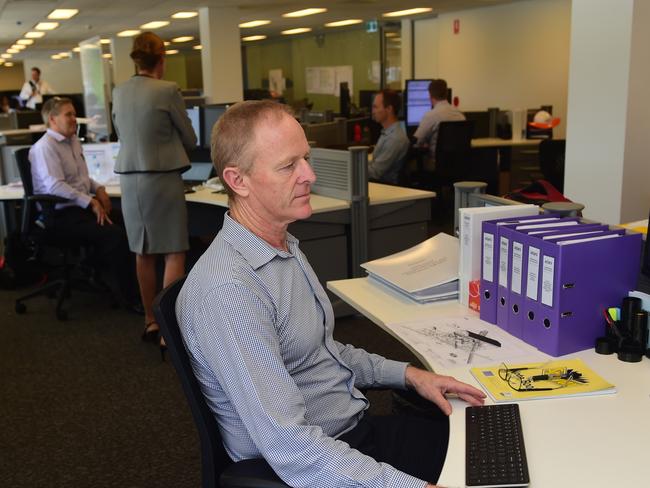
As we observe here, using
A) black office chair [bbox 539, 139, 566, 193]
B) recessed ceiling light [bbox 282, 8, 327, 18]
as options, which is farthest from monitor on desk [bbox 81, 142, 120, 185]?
recessed ceiling light [bbox 282, 8, 327, 18]

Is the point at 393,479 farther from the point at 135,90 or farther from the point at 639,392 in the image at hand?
the point at 135,90

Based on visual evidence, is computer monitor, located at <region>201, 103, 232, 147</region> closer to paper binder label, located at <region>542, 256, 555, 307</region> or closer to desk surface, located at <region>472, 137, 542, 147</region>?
desk surface, located at <region>472, 137, 542, 147</region>

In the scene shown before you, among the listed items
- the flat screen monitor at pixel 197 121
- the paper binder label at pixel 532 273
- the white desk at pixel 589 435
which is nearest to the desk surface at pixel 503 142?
the flat screen monitor at pixel 197 121

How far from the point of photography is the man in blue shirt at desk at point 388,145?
5.62 m

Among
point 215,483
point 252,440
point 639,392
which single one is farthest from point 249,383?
point 639,392

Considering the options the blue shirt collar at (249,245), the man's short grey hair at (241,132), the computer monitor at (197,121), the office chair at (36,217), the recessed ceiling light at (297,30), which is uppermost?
the recessed ceiling light at (297,30)

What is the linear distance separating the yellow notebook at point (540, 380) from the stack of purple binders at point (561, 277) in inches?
3.9

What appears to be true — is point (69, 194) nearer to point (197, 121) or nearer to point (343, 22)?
point (197, 121)

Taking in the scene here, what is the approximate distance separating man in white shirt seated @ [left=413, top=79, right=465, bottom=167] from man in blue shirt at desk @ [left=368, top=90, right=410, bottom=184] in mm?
1411

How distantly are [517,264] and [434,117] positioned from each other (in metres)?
5.59

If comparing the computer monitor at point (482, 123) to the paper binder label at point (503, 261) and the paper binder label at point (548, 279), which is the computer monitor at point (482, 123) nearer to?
the paper binder label at point (503, 261)

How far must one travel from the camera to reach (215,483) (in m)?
1.40

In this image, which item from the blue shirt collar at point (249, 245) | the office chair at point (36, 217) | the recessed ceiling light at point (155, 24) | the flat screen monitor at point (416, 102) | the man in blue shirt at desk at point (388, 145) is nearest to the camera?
the blue shirt collar at point (249, 245)

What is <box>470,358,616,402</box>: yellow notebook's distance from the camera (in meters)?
1.49
